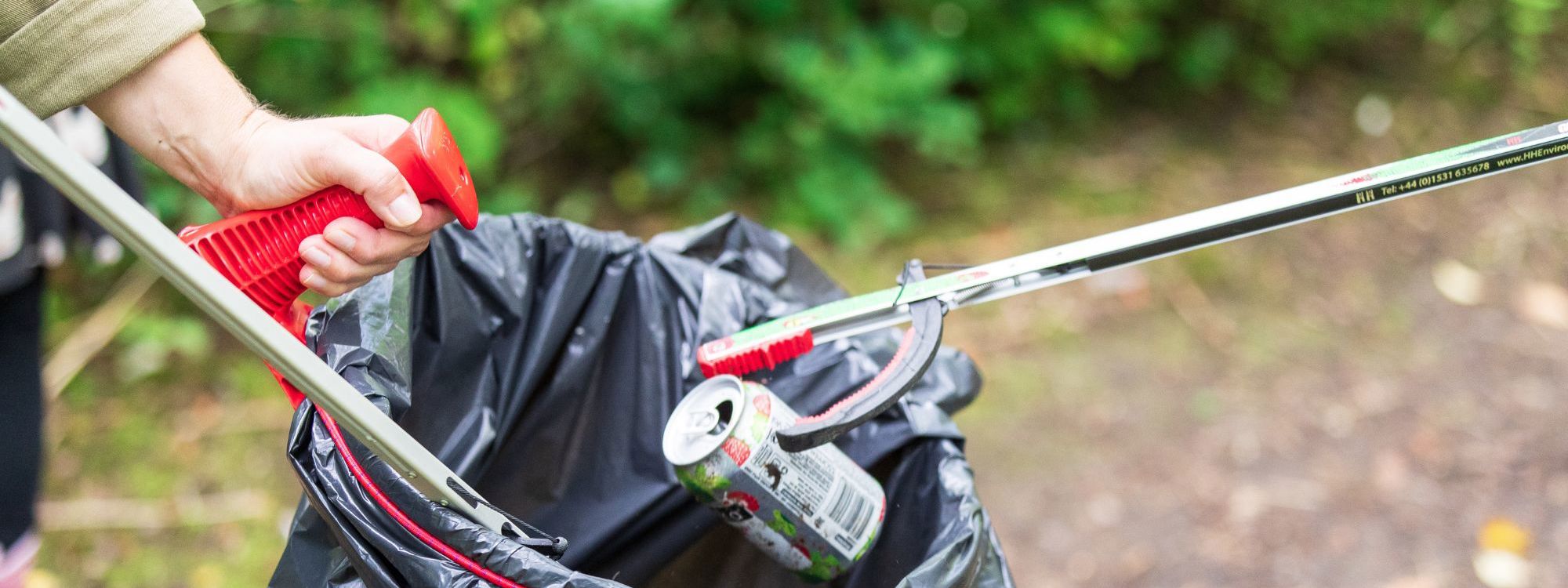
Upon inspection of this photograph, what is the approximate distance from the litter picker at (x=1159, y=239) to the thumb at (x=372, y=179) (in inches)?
13.0

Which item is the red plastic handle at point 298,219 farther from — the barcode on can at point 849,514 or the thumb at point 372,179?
the barcode on can at point 849,514

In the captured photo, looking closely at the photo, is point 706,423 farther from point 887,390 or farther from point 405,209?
point 405,209

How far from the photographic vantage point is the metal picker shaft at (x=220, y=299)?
587 millimetres

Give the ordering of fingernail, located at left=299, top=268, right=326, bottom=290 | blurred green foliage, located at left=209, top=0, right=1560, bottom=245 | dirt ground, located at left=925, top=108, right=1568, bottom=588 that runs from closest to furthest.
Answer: fingernail, located at left=299, top=268, right=326, bottom=290 → dirt ground, located at left=925, top=108, right=1568, bottom=588 → blurred green foliage, located at left=209, top=0, right=1560, bottom=245

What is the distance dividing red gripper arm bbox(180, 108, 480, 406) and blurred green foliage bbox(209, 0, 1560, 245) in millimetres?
1073

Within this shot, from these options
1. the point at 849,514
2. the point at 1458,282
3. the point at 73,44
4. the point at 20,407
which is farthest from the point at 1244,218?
the point at 1458,282

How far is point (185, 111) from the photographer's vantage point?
827 millimetres

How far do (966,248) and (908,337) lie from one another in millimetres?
1428

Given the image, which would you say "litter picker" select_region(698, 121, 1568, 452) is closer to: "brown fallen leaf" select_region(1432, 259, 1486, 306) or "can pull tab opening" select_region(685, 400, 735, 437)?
"can pull tab opening" select_region(685, 400, 735, 437)

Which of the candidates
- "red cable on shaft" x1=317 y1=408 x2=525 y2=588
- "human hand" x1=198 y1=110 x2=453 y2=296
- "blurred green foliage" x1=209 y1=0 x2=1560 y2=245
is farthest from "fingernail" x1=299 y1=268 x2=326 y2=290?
"blurred green foliage" x1=209 y1=0 x2=1560 y2=245

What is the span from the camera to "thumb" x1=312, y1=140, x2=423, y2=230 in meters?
0.79

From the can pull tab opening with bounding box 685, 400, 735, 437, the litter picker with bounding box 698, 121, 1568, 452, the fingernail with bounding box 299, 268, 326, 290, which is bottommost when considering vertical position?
the fingernail with bounding box 299, 268, 326, 290

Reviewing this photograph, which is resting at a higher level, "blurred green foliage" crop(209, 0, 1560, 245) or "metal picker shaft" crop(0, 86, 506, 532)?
"blurred green foliage" crop(209, 0, 1560, 245)

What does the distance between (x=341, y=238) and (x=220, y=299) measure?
181mm
